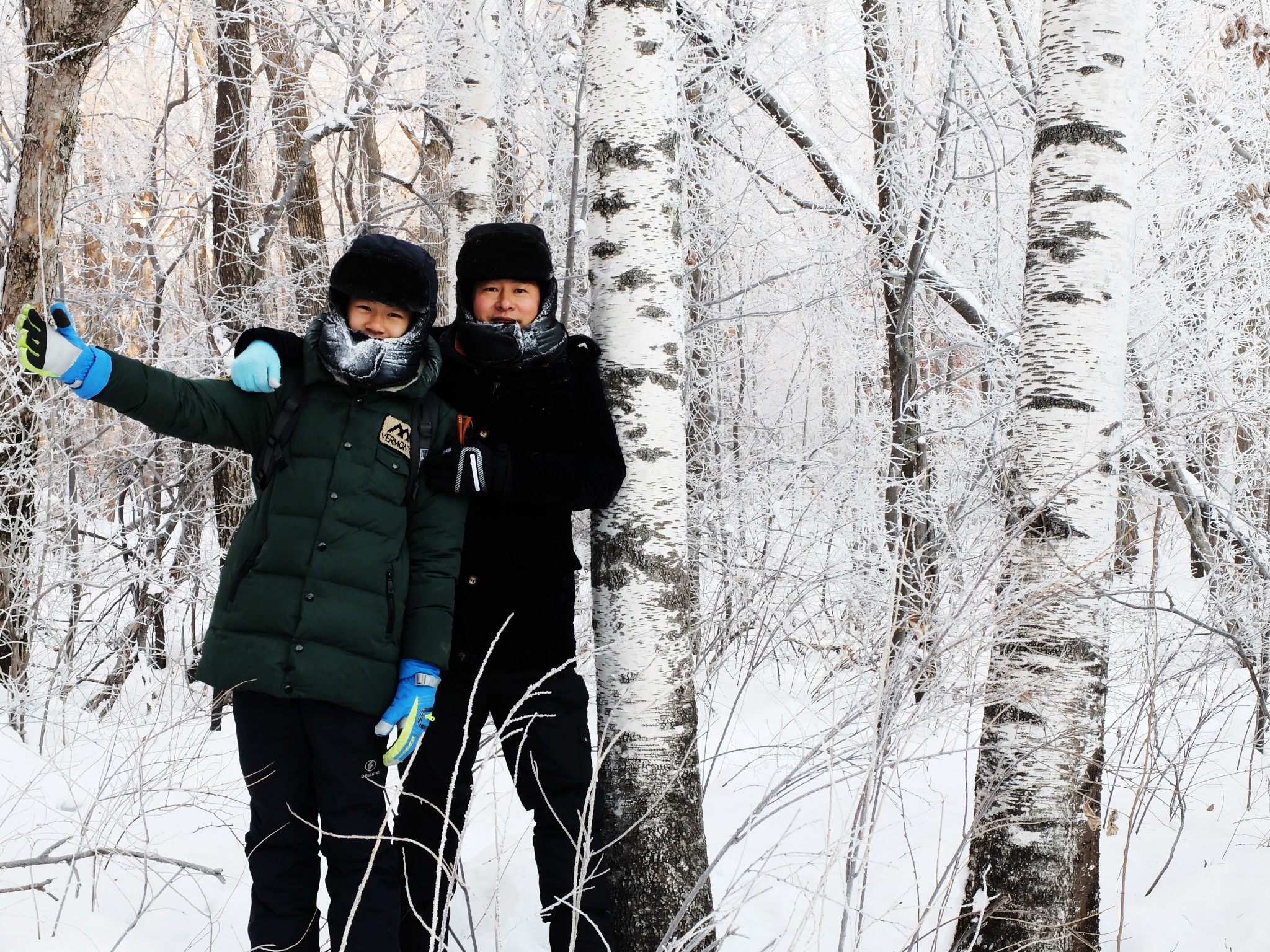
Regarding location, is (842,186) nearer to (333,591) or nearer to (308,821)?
(333,591)

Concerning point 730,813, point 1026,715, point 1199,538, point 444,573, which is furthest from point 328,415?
point 1199,538

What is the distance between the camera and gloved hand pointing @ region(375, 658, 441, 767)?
2.05 m

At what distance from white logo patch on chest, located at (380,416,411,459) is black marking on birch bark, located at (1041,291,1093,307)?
169cm

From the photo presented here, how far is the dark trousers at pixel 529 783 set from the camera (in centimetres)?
219

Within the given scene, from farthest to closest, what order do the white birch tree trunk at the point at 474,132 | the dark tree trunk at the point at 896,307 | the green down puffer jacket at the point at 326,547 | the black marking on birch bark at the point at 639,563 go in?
the dark tree trunk at the point at 896,307 < the white birch tree trunk at the point at 474,132 < the black marking on birch bark at the point at 639,563 < the green down puffer jacket at the point at 326,547

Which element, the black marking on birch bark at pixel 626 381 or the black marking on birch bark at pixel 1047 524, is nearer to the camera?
the black marking on birch bark at pixel 1047 524

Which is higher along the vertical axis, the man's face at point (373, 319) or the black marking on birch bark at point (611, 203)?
the black marking on birch bark at point (611, 203)

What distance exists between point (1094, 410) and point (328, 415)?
1926mm

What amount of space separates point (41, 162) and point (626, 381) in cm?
315

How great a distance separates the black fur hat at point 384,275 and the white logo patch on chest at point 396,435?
277 millimetres

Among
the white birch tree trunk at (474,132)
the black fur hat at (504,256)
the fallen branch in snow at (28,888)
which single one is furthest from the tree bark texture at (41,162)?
the black fur hat at (504,256)

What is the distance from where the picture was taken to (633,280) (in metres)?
2.37

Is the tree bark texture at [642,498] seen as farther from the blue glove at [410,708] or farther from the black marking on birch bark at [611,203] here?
the blue glove at [410,708]

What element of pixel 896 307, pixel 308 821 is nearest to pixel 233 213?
pixel 896 307
